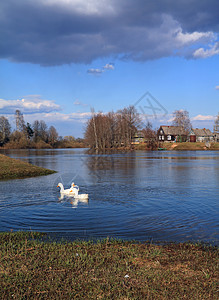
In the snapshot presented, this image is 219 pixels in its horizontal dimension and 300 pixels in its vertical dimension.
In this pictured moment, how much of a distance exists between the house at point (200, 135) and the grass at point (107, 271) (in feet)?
483

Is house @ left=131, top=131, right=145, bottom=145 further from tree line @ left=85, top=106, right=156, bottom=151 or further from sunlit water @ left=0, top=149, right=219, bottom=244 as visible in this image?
sunlit water @ left=0, top=149, right=219, bottom=244

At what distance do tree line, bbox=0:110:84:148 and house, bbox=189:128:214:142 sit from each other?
63845 millimetres

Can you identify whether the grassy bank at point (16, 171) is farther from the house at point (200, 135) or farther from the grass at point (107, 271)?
the house at point (200, 135)

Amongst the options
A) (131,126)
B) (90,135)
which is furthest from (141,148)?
(90,135)

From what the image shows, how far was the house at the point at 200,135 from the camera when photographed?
14975 centimetres

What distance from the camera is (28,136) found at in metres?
164

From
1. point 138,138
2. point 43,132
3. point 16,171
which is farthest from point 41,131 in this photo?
point 16,171

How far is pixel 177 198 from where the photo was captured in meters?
16.9

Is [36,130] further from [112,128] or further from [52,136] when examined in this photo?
[112,128]

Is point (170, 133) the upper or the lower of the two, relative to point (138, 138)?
upper

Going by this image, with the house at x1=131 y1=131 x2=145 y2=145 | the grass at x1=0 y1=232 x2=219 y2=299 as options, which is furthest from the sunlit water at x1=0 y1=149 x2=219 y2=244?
the house at x1=131 y1=131 x2=145 y2=145

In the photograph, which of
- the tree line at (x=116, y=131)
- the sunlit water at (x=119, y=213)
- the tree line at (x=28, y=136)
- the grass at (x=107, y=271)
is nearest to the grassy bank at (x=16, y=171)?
the sunlit water at (x=119, y=213)

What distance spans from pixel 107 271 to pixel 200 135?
6062 inches

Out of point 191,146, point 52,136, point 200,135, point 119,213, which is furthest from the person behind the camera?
point 52,136
